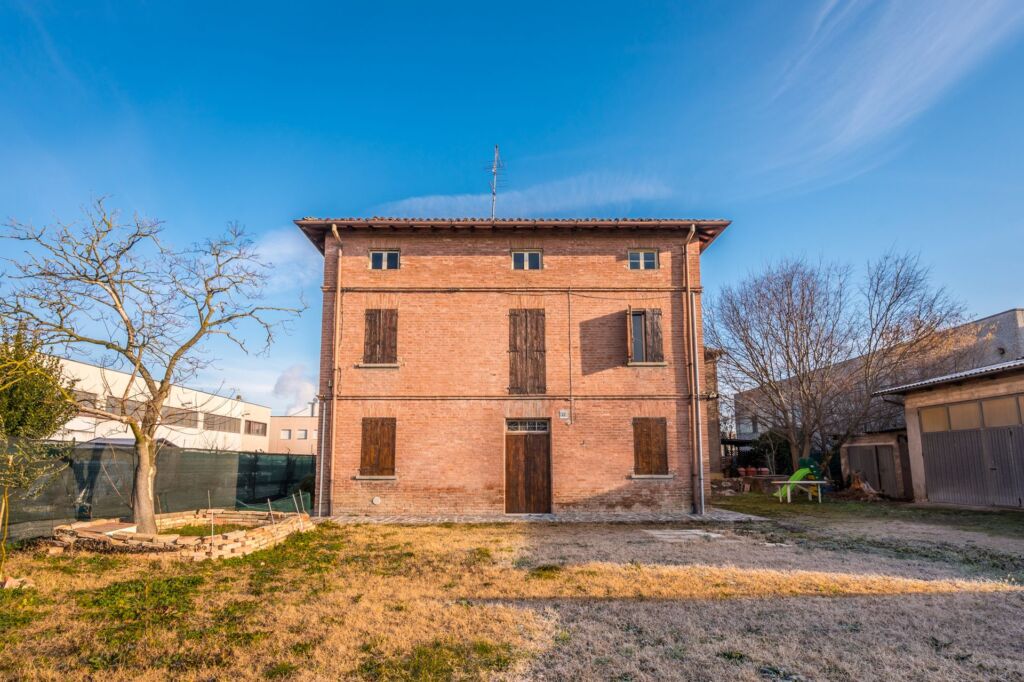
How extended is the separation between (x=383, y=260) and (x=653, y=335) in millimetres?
7255

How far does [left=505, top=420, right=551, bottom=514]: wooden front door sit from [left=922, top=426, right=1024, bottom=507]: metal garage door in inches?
446

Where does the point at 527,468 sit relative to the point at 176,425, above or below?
below

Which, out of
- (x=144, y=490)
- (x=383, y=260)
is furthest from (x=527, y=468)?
(x=144, y=490)

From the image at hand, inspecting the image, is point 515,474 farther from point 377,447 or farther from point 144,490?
point 144,490

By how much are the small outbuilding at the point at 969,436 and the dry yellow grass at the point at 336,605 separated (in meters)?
10.4

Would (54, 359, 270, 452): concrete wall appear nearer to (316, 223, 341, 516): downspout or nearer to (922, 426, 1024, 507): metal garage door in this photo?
(316, 223, 341, 516): downspout

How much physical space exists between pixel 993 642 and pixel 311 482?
17.6 meters

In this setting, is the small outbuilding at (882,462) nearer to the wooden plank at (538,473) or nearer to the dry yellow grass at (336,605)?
the wooden plank at (538,473)

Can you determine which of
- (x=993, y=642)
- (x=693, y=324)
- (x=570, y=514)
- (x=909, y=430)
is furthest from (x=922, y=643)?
(x=909, y=430)

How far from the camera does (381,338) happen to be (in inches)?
601

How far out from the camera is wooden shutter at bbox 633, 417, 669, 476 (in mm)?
14953

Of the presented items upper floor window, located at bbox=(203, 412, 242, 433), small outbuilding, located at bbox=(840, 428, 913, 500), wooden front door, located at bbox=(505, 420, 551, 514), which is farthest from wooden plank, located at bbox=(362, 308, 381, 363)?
upper floor window, located at bbox=(203, 412, 242, 433)

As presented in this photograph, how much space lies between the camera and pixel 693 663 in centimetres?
451

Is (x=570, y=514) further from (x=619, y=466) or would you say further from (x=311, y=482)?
(x=311, y=482)
